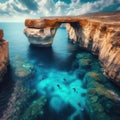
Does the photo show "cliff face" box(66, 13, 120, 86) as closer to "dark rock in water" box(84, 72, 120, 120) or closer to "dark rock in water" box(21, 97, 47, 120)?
"dark rock in water" box(84, 72, 120, 120)

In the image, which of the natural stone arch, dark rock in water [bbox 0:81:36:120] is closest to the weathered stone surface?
the natural stone arch

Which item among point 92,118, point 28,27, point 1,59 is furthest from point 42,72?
point 28,27

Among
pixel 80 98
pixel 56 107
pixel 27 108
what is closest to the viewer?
pixel 27 108

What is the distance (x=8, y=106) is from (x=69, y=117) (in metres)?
9.44

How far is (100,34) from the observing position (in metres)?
44.4

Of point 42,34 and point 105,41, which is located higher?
point 105,41

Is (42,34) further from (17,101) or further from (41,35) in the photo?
(17,101)

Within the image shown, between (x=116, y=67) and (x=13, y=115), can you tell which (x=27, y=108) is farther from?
(x=116, y=67)

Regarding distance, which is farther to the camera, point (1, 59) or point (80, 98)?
point (1, 59)

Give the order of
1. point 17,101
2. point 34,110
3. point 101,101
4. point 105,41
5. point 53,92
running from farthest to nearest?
point 105,41
point 53,92
point 17,101
point 101,101
point 34,110

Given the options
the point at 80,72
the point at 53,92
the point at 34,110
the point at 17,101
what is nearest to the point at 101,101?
the point at 53,92

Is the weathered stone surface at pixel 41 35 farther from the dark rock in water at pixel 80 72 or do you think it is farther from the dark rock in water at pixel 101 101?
the dark rock in water at pixel 101 101

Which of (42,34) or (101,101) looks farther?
(42,34)

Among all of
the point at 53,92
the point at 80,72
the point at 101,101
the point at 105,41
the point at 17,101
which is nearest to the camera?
the point at 101,101
